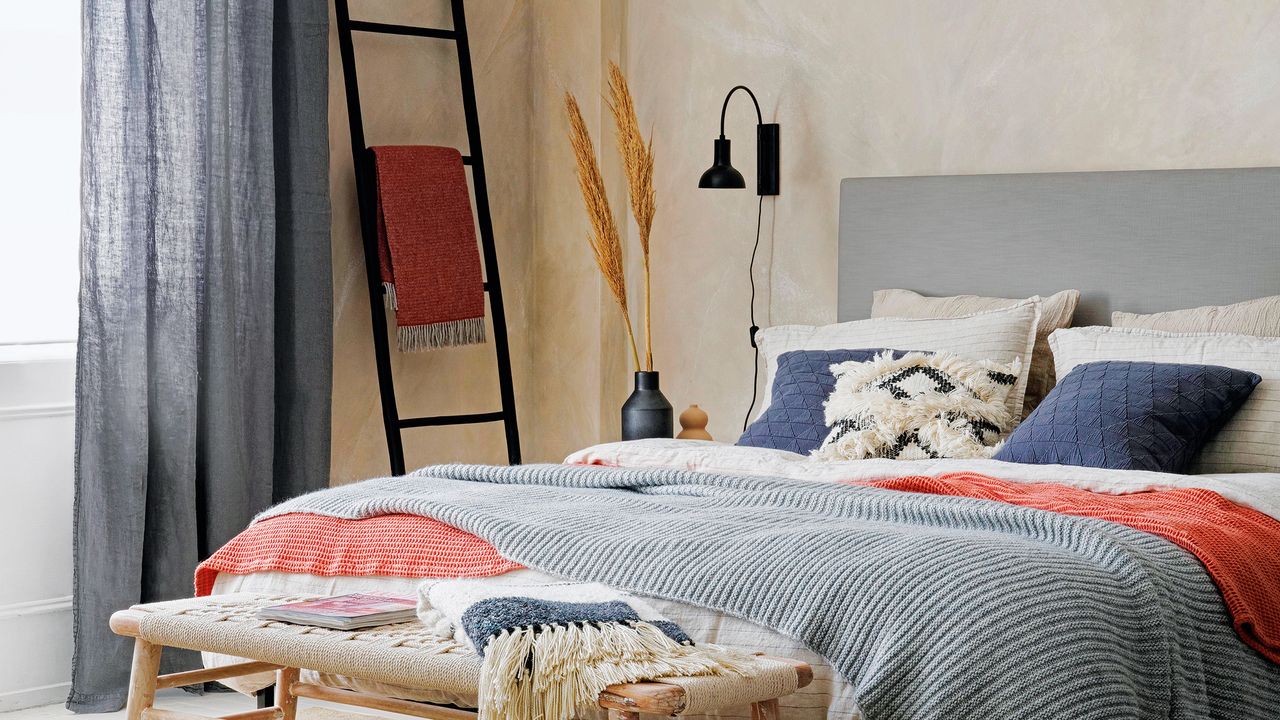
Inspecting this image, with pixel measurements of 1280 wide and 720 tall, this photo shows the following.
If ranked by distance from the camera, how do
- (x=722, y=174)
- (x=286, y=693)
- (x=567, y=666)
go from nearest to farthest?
1. (x=567, y=666)
2. (x=286, y=693)
3. (x=722, y=174)

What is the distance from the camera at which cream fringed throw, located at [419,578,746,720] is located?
5.59 feet

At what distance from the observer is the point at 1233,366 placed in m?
2.87

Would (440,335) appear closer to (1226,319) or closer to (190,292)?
(190,292)

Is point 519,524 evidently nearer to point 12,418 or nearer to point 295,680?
point 295,680

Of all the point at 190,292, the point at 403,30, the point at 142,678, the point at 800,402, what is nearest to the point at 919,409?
the point at 800,402

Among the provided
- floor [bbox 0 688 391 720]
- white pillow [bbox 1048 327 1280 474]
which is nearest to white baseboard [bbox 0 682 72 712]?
floor [bbox 0 688 391 720]

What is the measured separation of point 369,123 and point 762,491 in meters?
2.27

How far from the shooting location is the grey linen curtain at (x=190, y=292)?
11.5ft

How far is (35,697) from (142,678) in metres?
1.48

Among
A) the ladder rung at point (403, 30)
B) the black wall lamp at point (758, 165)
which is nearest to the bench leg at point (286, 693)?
the black wall lamp at point (758, 165)

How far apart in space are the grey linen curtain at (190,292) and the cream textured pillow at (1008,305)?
1.55 m

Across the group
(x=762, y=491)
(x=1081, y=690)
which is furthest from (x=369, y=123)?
(x=1081, y=690)

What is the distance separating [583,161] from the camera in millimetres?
4160

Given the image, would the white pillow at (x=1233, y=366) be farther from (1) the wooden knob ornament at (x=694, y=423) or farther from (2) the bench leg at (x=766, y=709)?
(2) the bench leg at (x=766, y=709)
